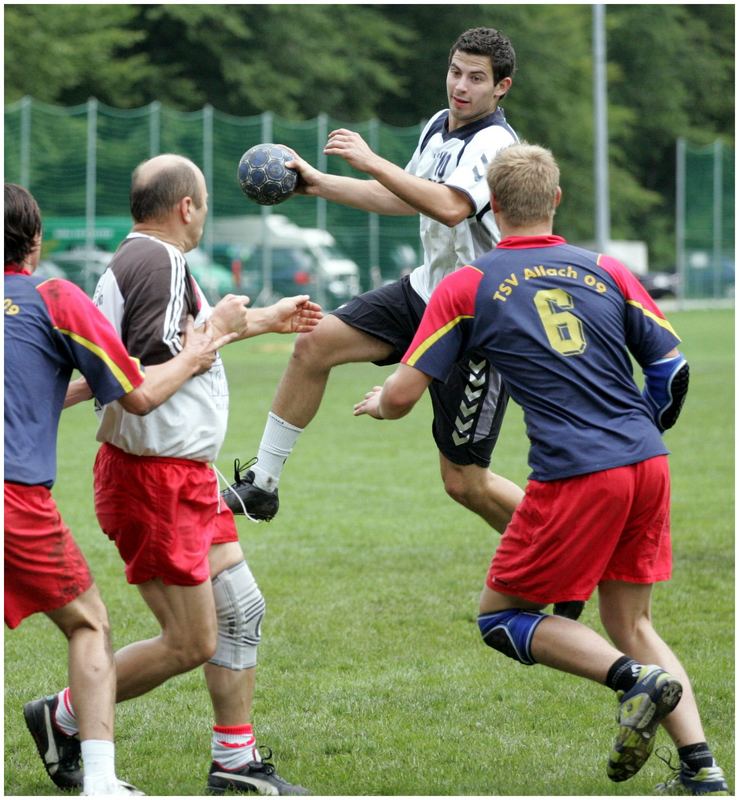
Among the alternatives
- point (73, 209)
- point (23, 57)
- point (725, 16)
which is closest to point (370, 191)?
point (73, 209)

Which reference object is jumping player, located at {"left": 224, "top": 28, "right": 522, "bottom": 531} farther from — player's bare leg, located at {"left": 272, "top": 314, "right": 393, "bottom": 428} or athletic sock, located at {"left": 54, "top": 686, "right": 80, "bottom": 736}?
athletic sock, located at {"left": 54, "top": 686, "right": 80, "bottom": 736}

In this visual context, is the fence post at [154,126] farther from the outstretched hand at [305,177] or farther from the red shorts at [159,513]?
the red shorts at [159,513]

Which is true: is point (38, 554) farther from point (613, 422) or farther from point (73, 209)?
point (73, 209)

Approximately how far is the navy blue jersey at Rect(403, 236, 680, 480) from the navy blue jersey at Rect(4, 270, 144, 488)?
107 cm

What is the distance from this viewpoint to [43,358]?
14.5 feet

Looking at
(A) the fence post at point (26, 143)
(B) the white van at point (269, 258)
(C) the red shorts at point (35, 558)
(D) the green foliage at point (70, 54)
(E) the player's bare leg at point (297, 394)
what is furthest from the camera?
(D) the green foliage at point (70, 54)

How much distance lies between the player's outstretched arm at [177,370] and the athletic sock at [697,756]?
6.77ft

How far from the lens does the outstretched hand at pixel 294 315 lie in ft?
16.6

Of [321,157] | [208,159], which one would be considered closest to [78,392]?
[208,159]

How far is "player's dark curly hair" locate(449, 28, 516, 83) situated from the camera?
250 inches

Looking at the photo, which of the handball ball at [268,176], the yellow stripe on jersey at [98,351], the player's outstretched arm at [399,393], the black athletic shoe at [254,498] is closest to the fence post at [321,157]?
the black athletic shoe at [254,498]

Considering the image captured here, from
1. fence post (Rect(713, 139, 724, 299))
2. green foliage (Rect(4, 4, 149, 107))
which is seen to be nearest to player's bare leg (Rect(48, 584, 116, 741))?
green foliage (Rect(4, 4, 149, 107))

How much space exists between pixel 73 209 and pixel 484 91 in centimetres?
2800

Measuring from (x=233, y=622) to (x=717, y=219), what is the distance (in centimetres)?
4330
